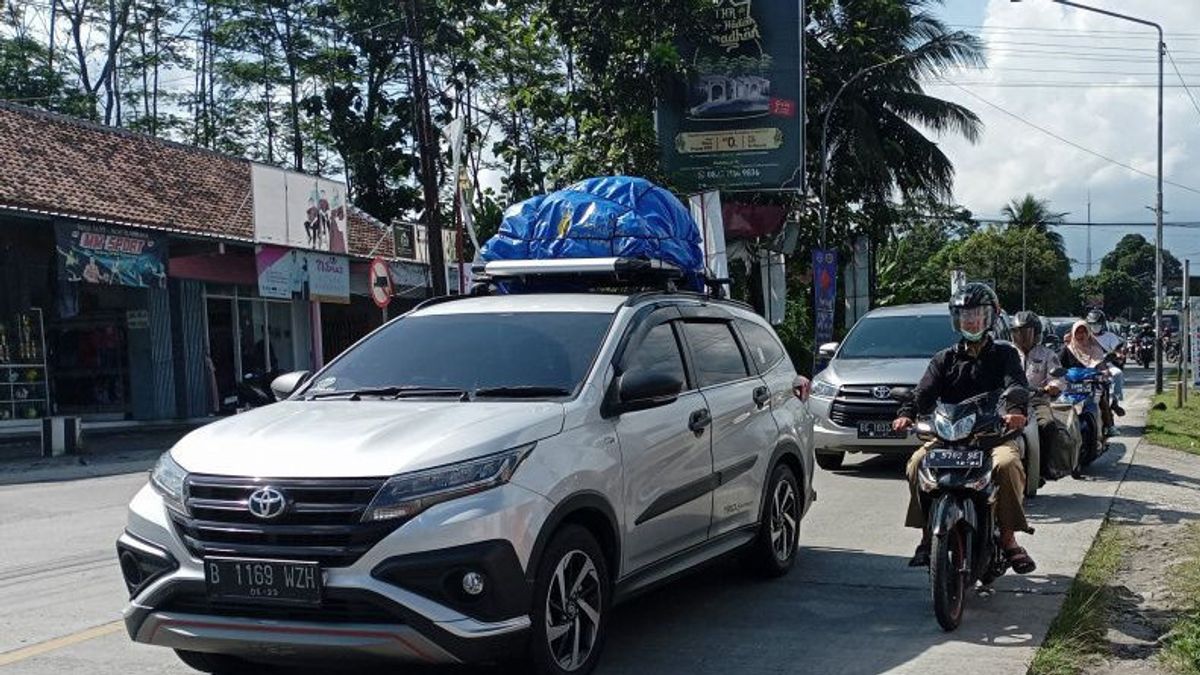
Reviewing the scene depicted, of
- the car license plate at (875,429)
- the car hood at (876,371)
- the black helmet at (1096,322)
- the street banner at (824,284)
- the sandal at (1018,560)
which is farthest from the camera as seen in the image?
the street banner at (824,284)

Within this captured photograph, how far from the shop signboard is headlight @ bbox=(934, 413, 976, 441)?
61.8 feet

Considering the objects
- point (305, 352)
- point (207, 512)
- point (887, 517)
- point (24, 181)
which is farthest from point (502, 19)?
point (207, 512)

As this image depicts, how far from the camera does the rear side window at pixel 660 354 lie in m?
6.00

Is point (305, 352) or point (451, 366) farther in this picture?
point (305, 352)

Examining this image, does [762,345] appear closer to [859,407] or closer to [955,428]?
[955,428]

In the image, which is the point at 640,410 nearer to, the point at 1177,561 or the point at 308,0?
the point at 1177,561

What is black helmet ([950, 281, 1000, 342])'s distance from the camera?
21.8 feet

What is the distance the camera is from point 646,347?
6.12 m

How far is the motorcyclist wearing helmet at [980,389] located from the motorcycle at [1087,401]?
5618 millimetres

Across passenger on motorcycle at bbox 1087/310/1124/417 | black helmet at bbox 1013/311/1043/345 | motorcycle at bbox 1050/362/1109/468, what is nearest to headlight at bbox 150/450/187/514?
black helmet at bbox 1013/311/1043/345

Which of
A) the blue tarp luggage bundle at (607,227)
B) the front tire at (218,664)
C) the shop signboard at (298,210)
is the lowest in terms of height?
the front tire at (218,664)

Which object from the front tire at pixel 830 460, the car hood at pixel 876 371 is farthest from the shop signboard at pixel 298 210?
the car hood at pixel 876 371

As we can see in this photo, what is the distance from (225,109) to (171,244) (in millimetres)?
Result: 16750

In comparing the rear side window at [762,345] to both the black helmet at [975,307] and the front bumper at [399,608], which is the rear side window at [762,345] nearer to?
the black helmet at [975,307]
